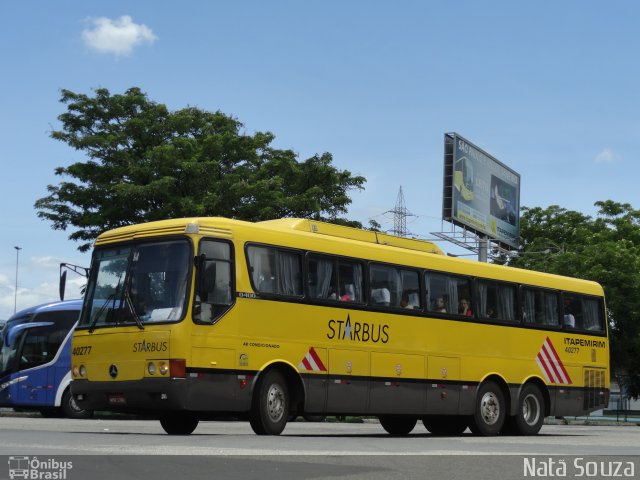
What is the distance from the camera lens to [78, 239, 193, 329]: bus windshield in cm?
1689

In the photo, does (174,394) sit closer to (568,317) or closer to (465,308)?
(465,308)

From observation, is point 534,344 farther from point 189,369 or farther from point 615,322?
point 615,322

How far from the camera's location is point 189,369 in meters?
16.6

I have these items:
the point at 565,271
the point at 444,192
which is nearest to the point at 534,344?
the point at 444,192

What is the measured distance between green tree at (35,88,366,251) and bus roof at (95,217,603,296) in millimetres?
20403

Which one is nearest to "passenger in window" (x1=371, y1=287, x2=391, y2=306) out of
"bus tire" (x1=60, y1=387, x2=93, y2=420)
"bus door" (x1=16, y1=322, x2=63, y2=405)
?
→ "bus tire" (x1=60, y1=387, x2=93, y2=420)

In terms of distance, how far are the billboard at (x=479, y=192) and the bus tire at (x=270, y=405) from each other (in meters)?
33.4

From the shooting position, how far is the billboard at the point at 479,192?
167ft

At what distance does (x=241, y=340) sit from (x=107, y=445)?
4.18 metres

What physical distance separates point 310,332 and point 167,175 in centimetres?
2563

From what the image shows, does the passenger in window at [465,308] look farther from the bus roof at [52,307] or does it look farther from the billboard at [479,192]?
the billboard at [479,192]

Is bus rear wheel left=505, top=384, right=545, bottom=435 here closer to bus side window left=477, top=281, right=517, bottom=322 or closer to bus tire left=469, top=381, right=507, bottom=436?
bus tire left=469, top=381, right=507, bottom=436

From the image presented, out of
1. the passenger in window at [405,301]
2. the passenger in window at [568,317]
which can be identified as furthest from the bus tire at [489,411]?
the passenger in window at [568,317]

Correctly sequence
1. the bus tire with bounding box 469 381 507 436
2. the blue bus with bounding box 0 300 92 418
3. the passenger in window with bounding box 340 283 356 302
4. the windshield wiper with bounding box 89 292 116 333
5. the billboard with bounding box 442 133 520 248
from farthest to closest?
the billboard with bounding box 442 133 520 248
the blue bus with bounding box 0 300 92 418
the bus tire with bounding box 469 381 507 436
the passenger in window with bounding box 340 283 356 302
the windshield wiper with bounding box 89 292 116 333
